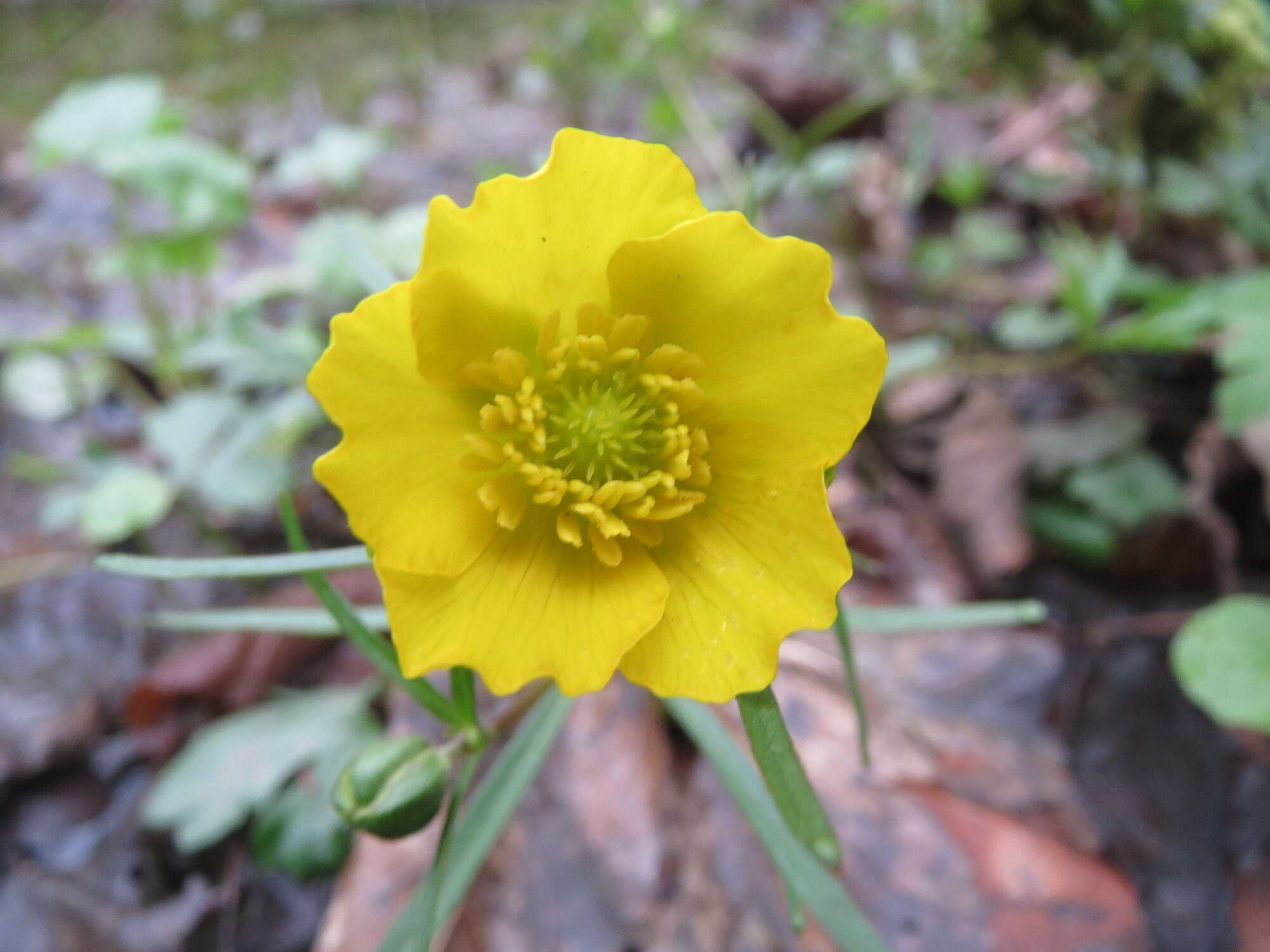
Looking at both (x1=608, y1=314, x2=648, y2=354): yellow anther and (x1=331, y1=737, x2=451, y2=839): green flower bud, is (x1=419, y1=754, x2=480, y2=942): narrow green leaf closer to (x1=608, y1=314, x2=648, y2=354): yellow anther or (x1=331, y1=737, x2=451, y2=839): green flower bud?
(x1=331, y1=737, x2=451, y2=839): green flower bud

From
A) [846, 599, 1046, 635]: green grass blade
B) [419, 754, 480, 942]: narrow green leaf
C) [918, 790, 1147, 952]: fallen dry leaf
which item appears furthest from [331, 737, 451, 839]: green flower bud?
[918, 790, 1147, 952]: fallen dry leaf

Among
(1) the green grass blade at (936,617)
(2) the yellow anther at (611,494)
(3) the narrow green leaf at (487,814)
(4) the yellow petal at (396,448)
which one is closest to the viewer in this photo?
(4) the yellow petal at (396,448)

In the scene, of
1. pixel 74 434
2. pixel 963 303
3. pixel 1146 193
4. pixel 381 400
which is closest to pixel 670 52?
pixel 963 303

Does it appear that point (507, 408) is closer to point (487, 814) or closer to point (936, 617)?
point (487, 814)

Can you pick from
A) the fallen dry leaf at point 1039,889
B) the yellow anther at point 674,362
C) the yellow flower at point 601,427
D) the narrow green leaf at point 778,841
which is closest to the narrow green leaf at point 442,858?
the narrow green leaf at point 778,841

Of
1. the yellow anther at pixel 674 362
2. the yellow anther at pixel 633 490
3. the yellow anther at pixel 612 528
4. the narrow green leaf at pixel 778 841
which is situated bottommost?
the narrow green leaf at pixel 778 841

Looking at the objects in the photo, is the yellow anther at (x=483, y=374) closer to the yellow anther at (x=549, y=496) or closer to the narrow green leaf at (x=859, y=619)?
the yellow anther at (x=549, y=496)
